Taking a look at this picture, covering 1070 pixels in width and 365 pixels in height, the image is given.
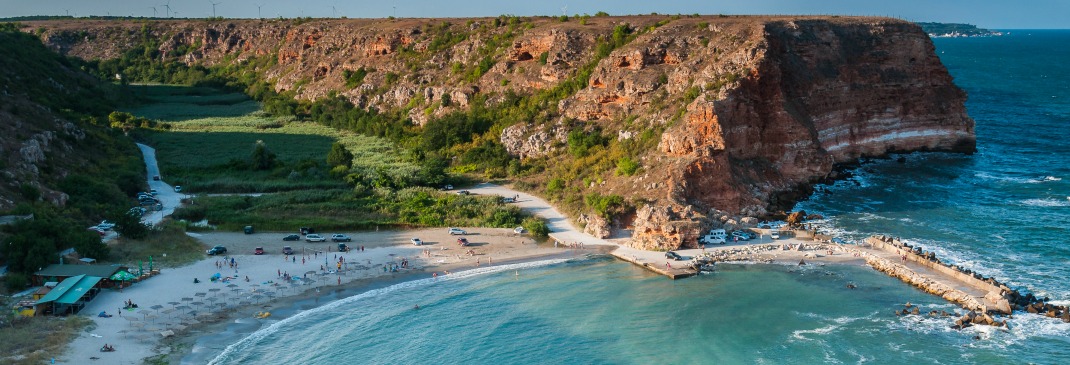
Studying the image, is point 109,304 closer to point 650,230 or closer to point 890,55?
point 650,230

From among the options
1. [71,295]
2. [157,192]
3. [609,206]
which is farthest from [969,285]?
[157,192]

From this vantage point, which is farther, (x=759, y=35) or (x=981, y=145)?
(x=981, y=145)

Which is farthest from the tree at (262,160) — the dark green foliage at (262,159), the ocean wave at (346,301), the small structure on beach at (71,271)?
the ocean wave at (346,301)

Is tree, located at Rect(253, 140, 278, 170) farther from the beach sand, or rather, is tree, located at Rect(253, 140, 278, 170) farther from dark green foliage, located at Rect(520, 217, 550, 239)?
dark green foliage, located at Rect(520, 217, 550, 239)

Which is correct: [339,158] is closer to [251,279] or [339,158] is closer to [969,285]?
[251,279]

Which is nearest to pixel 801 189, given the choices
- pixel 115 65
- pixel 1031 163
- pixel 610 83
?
pixel 610 83

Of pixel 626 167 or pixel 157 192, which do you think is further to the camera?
pixel 157 192

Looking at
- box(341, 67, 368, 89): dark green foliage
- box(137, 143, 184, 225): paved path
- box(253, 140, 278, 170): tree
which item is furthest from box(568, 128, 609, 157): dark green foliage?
box(341, 67, 368, 89): dark green foliage
